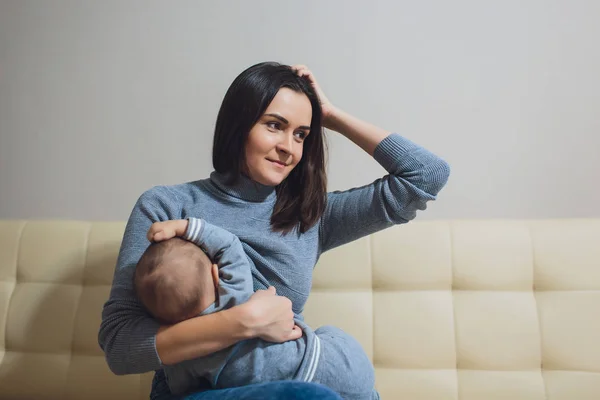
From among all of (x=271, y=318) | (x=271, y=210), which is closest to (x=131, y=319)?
(x=271, y=318)

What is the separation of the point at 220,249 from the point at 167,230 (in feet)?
0.36

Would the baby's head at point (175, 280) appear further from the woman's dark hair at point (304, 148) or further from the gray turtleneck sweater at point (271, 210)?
the woman's dark hair at point (304, 148)

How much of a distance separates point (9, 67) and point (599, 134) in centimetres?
196

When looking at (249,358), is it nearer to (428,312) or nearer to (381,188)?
(381,188)

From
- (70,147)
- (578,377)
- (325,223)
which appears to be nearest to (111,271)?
(70,147)

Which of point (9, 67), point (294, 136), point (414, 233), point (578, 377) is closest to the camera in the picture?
point (294, 136)

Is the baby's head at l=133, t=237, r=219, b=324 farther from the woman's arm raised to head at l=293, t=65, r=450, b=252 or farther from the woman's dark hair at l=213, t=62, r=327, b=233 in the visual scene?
the woman's arm raised to head at l=293, t=65, r=450, b=252

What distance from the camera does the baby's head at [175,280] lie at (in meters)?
0.89

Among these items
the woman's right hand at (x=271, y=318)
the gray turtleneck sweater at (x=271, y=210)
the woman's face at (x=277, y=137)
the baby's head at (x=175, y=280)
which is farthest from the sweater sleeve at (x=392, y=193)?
the baby's head at (x=175, y=280)

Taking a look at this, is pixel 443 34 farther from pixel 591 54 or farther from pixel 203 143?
pixel 203 143

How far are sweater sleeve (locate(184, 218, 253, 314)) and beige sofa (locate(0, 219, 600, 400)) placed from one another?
1.64ft

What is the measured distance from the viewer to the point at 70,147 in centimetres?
166

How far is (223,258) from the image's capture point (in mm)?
959

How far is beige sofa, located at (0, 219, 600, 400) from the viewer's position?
4.34 feet
